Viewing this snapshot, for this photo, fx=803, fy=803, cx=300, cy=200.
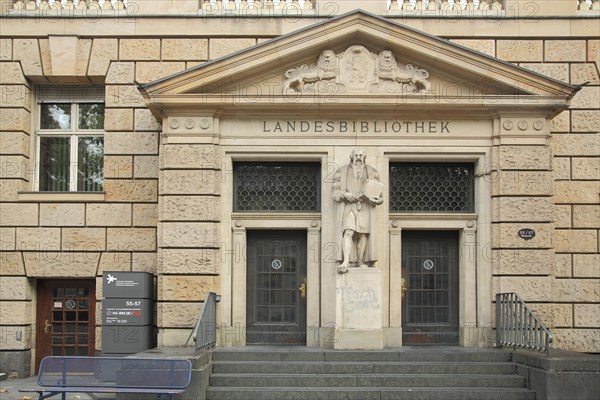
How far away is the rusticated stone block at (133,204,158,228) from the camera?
49.5ft

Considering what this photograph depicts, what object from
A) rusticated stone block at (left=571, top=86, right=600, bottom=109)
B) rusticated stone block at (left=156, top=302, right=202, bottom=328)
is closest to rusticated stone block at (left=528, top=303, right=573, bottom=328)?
rusticated stone block at (left=571, top=86, right=600, bottom=109)

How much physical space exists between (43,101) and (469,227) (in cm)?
857

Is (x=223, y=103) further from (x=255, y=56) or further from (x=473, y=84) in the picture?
(x=473, y=84)

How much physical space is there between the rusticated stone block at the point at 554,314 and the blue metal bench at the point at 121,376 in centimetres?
615

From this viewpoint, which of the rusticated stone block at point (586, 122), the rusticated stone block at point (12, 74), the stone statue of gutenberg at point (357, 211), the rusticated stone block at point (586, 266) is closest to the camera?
the stone statue of gutenberg at point (357, 211)

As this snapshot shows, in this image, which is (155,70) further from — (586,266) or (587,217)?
(586,266)

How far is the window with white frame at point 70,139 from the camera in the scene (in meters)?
15.7

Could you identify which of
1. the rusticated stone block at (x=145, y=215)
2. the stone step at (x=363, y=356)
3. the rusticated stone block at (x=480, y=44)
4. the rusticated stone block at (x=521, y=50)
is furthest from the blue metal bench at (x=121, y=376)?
the rusticated stone block at (x=521, y=50)

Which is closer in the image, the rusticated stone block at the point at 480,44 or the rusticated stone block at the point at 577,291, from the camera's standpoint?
the rusticated stone block at the point at 577,291

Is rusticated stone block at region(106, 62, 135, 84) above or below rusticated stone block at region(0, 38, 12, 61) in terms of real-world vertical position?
below

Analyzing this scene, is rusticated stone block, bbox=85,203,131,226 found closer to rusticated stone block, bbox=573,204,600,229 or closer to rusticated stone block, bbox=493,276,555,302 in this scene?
rusticated stone block, bbox=493,276,555,302

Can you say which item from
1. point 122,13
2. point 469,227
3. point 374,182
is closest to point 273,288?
point 374,182

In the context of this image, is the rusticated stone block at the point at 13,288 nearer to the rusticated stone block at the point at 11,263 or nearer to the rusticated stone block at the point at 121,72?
the rusticated stone block at the point at 11,263

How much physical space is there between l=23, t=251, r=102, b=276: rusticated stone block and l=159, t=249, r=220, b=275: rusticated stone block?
213 centimetres
